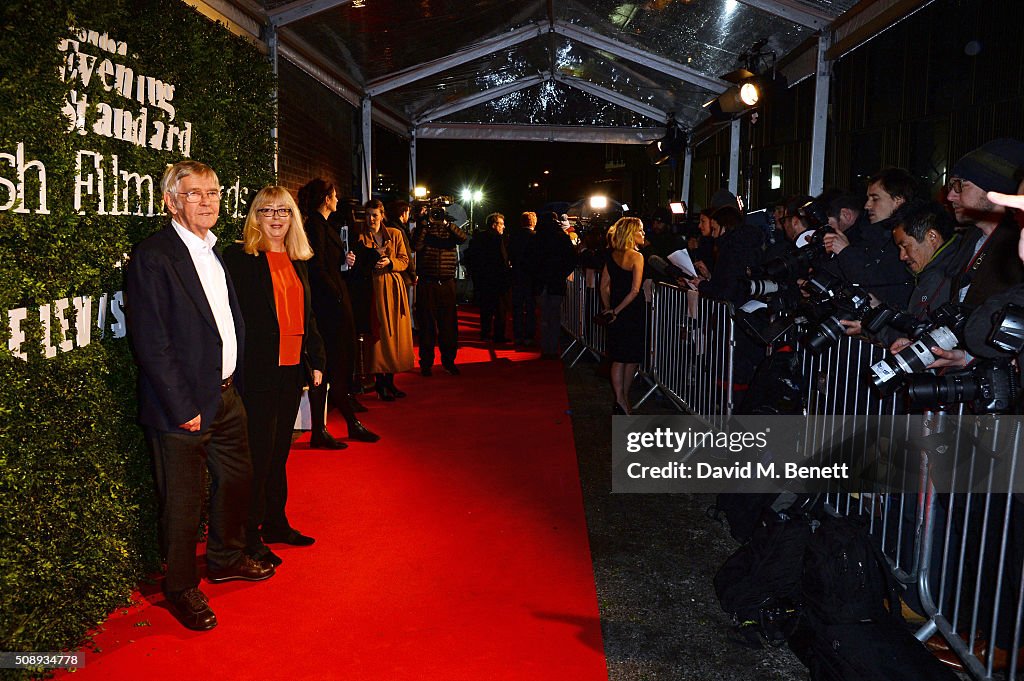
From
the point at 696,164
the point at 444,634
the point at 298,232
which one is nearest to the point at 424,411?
the point at 298,232

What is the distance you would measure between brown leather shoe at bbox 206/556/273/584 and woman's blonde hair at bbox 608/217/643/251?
4248 mm

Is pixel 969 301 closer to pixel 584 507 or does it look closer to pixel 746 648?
pixel 746 648

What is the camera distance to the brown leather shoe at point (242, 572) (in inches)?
164

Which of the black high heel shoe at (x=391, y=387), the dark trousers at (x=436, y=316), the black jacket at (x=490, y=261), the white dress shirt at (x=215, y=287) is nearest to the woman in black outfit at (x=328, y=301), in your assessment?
the black high heel shoe at (x=391, y=387)

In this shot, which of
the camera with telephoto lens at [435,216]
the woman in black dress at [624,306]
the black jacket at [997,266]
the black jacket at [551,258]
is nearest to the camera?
the black jacket at [997,266]

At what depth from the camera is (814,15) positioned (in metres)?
8.07

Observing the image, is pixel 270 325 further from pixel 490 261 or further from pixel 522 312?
pixel 522 312

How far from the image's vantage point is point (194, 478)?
375 centimetres

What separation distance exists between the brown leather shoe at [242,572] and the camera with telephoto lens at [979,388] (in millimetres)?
3095

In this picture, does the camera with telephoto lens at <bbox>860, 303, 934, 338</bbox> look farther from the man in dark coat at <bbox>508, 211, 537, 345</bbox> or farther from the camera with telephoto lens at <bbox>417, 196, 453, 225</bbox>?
the man in dark coat at <bbox>508, 211, 537, 345</bbox>

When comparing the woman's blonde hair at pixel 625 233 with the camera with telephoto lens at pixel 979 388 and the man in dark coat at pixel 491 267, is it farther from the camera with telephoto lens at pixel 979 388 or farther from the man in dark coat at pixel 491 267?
the man in dark coat at pixel 491 267

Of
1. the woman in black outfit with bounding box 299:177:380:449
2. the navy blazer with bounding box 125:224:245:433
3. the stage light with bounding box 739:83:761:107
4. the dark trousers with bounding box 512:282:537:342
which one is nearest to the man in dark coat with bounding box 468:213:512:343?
the dark trousers with bounding box 512:282:537:342

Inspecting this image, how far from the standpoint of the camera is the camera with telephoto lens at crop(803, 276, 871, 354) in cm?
377

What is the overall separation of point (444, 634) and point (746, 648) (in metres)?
1.28
